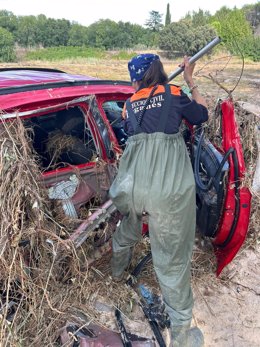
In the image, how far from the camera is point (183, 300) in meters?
2.91

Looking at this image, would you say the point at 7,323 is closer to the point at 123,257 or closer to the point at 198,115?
the point at 123,257

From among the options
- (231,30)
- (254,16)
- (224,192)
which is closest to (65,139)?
(224,192)

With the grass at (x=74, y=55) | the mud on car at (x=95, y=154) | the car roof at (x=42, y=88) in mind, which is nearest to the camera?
the car roof at (x=42, y=88)

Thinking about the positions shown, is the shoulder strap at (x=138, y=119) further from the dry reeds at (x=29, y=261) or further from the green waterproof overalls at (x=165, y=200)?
the dry reeds at (x=29, y=261)

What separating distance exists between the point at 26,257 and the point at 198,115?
4.99 feet

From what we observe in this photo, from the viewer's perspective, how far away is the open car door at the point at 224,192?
10.2 ft

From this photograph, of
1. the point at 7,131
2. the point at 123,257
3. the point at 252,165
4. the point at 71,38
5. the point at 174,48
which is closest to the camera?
the point at 7,131

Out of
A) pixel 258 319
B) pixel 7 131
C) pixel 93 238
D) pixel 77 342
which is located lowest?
pixel 258 319

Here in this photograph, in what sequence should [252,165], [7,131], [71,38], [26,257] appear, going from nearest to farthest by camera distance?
[7,131], [26,257], [252,165], [71,38]

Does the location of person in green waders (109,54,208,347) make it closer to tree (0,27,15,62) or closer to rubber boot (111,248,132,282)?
rubber boot (111,248,132,282)

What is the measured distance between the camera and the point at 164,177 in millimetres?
2684

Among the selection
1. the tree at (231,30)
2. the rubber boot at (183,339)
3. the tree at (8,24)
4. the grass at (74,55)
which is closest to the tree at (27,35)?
the tree at (8,24)

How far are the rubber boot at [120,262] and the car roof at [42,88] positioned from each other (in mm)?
1332

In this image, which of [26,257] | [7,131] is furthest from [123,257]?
[7,131]
